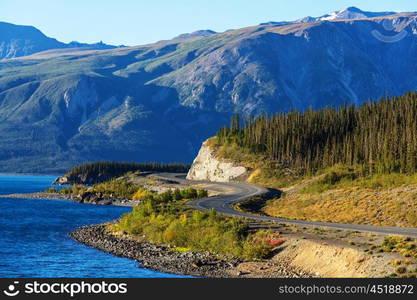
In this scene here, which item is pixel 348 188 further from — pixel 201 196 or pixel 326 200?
pixel 201 196

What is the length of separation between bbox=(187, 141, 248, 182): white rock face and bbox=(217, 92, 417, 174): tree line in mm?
6579

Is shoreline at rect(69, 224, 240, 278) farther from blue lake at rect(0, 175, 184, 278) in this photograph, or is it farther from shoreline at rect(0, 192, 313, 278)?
blue lake at rect(0, 175, 184, 278)

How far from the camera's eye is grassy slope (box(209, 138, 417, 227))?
90.9 metres

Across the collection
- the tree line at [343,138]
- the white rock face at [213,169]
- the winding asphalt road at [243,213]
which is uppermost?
the tree line at [343,138]

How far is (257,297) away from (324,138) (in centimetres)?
12060

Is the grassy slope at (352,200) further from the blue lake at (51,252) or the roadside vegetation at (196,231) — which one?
the blue lake at (51,252)

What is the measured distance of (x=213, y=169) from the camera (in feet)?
594

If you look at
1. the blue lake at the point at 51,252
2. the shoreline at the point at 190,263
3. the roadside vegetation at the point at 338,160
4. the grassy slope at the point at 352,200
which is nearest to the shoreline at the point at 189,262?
the shoreline at the point at 190,263

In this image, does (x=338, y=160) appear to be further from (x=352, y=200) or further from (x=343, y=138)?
(x=352, y=200)

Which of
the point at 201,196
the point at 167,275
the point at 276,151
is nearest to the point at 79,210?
the point at 201,196

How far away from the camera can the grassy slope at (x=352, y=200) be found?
90.9 meters

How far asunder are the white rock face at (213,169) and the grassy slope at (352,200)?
39.1 metres

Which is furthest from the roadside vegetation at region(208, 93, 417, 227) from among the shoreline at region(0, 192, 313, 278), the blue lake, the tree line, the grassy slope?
the blue lake

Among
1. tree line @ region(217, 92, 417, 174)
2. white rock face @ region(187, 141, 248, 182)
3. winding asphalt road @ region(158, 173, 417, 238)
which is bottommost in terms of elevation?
white rock face @ region(187, 141, 248, 182)
